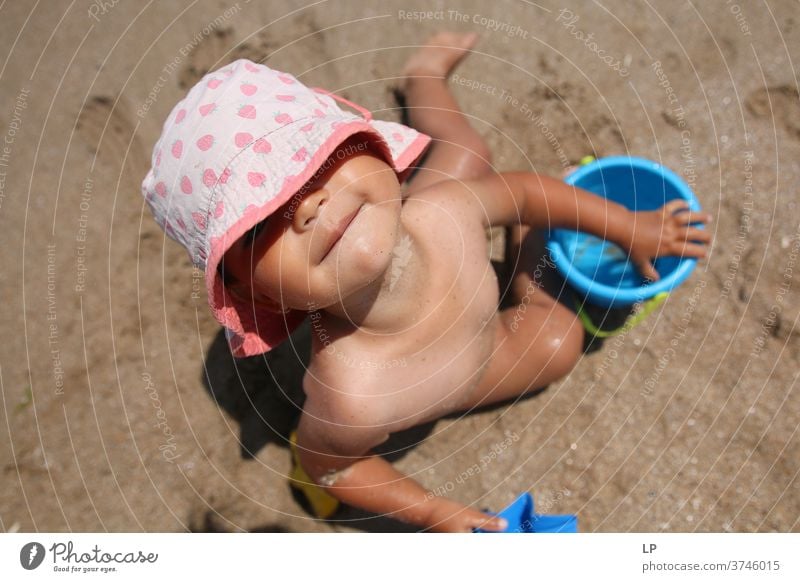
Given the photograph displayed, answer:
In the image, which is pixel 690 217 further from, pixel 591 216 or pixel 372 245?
pixel 372 245

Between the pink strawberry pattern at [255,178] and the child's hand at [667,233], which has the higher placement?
the pink strawberry pattern at [255,178]

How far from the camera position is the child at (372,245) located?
73 cm

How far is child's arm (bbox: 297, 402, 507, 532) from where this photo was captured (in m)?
1.09

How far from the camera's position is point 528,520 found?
1111mm

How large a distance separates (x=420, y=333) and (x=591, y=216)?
15.0 inches

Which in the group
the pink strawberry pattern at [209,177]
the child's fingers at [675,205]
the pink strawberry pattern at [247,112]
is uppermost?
the pink strawberry pattern at [247,112]

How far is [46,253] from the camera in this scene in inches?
53.7

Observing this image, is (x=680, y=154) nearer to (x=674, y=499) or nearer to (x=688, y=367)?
(x=688, y=367)

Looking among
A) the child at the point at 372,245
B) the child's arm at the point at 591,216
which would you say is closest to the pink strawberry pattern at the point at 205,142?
the child at the point at 372,245

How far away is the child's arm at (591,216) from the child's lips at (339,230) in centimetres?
38
